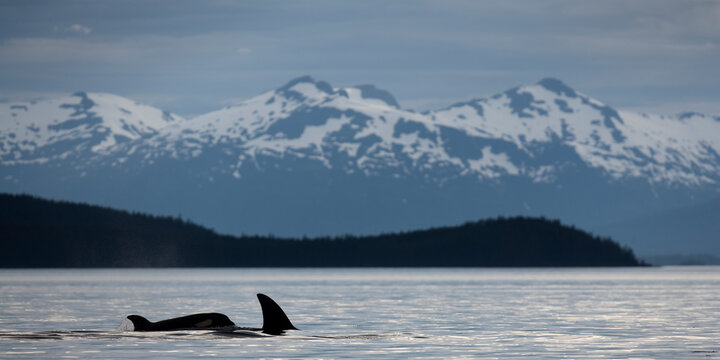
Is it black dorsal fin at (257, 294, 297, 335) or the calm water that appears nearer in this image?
the calm water

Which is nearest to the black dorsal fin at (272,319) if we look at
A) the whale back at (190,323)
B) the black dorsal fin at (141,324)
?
the whale back at (190,323)

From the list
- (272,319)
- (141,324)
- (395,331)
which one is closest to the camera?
(272,319)

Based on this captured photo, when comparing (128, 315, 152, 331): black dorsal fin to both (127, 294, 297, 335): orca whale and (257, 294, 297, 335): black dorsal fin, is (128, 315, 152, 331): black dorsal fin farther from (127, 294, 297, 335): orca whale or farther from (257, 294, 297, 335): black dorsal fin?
(257, 294, 297, 335): black dorsal fin

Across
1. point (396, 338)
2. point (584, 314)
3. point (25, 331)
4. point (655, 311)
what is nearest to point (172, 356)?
point (396, 338)

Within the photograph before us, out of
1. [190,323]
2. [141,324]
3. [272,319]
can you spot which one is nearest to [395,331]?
[272,319]

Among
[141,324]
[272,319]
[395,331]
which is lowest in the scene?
[395,331]

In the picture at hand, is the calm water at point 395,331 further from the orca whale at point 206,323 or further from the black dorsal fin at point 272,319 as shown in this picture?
the black dorsal fin at point 272,319

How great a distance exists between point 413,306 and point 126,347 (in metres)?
42.3

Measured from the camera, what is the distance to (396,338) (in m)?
56.8

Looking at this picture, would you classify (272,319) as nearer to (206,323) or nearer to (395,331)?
(206,323)

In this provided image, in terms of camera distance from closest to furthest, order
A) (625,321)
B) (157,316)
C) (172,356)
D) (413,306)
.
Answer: (172,356) → (625,321) → (157,316) → (413,306)

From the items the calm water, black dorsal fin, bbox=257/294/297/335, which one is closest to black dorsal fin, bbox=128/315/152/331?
the calm water

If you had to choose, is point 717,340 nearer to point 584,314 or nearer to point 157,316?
point 584,314

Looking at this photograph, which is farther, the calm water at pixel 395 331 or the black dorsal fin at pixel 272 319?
the black dorsal fin at pixel 272 319
